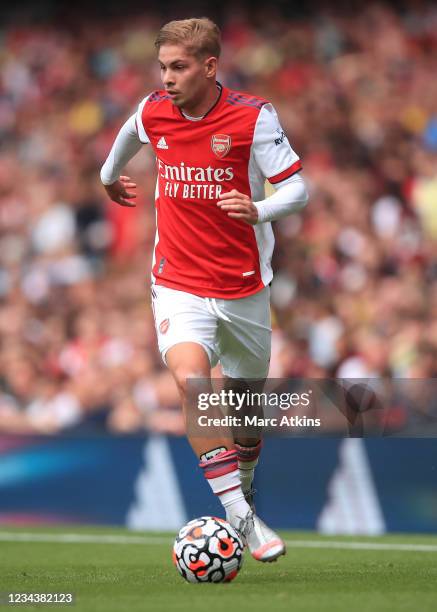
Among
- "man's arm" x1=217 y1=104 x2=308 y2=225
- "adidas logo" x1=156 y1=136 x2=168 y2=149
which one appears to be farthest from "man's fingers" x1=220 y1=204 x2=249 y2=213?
"adidas logo" x1=156 y1=136 x2=168 y2=149

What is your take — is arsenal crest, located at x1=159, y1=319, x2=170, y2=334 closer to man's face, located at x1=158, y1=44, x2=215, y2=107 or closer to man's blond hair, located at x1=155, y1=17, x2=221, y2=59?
man's face, located at x1=158, y1=44, x2=215, y2=107

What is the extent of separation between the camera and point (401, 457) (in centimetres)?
1067

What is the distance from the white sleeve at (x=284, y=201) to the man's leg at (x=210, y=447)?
0.81 m

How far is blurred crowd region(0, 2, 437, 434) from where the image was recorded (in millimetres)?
12492

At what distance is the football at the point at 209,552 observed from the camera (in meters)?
6.29

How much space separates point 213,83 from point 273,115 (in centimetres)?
36

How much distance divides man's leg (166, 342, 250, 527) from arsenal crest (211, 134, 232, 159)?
1068mm

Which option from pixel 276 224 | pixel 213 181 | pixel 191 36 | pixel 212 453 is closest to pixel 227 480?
pixel 212 453

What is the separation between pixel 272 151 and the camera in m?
6.86

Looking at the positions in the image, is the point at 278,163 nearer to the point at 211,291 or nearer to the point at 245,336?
the point at 211,291

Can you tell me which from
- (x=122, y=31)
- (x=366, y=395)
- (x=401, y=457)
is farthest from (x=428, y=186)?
(x=122, y=31)

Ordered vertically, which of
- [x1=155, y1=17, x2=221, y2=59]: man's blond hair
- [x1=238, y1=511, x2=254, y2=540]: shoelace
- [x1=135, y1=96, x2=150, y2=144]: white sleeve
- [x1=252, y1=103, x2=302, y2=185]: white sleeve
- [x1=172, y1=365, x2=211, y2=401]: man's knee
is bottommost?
[x1=238, y1=511, x2=254, y2=540]: shoelace

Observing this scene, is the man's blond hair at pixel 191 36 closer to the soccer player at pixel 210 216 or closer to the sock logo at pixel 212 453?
the soccer player at pixel 210 216

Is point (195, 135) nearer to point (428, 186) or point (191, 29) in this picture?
point (191, 29)
